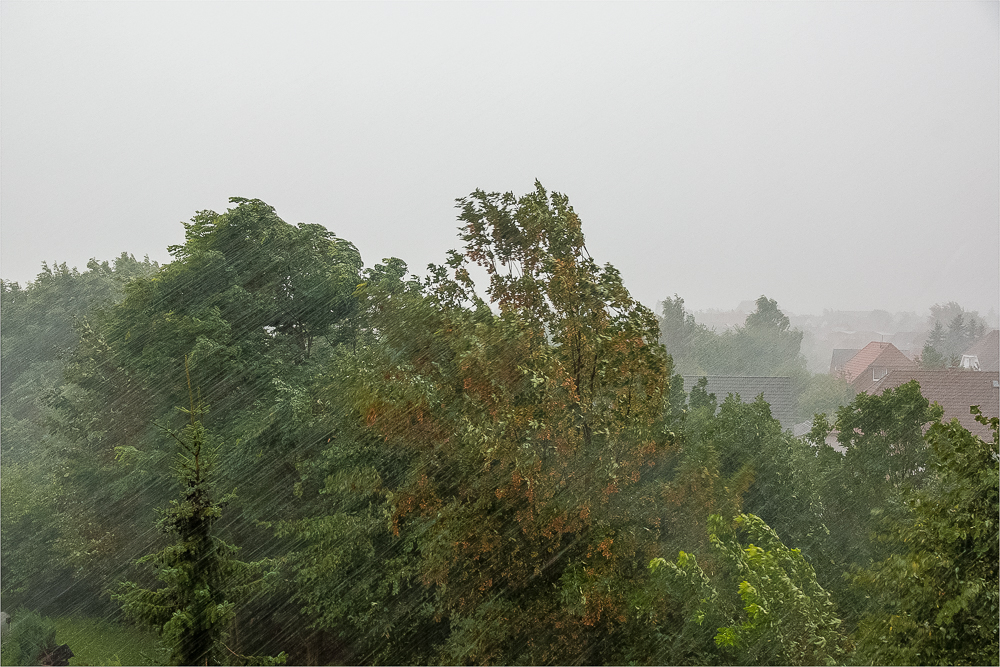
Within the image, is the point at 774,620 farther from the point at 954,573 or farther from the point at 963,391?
the point at 963,391

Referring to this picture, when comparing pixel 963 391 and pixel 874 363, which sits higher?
pixel 874 363

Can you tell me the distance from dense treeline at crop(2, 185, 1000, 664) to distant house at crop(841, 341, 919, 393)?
1914 cm

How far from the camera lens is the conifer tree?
344 centimetres

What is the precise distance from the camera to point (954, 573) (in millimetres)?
3453

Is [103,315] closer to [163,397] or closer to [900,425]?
[163,397]

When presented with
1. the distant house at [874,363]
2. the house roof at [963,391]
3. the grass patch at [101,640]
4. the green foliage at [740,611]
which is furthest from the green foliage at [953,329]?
the grass patch at [101,640]

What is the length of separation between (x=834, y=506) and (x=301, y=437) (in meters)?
7.76

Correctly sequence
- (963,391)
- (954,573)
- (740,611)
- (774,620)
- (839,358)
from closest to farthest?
(954,573), (774,620), (740,611), (963,391), (839,358)

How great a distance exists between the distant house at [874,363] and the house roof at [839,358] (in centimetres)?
461

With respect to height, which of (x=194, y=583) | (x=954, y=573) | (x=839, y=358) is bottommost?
(x=954, y=573)

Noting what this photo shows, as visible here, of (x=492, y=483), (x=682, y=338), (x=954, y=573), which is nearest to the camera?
(x=954, y=573)

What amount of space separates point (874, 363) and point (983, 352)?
4.66 m

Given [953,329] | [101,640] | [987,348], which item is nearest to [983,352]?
[987,348]

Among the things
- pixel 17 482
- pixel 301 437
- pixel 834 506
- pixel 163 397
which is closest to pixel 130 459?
pixel 163 397
